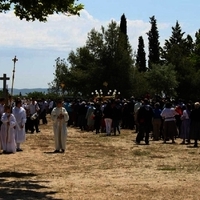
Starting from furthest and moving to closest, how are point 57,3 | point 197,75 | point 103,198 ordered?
1. point 197,75
2. point 57,3
3. point 103,198

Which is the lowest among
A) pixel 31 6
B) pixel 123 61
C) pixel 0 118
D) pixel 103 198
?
pixel 103 198

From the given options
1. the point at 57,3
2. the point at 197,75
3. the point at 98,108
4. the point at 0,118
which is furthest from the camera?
the point at 197,75

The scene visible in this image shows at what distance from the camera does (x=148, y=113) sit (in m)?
25.1

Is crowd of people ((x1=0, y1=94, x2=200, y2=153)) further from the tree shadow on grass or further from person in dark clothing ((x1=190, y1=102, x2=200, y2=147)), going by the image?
the tree shadow on grass

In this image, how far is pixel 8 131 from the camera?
69.8 feet

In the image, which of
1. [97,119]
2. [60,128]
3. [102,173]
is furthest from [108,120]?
[102,173]

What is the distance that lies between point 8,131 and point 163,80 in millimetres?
53518

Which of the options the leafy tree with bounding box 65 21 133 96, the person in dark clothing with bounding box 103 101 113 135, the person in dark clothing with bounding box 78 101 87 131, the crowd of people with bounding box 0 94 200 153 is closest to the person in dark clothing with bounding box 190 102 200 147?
the crowd of people with bounding box 0 94 200 153

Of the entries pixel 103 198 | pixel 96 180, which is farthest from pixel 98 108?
pixel 103 198

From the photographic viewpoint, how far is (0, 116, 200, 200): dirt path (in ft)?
39.9

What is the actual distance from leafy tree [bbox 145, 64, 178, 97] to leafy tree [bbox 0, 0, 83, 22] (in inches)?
2267

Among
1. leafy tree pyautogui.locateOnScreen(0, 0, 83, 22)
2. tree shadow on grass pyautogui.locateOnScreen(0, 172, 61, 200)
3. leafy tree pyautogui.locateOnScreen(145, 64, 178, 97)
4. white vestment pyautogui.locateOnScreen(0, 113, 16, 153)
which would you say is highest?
leafy tree pyautogui.locateOnScreen(145, 64, 178, 97)

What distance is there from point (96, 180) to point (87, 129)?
21612 millimetres

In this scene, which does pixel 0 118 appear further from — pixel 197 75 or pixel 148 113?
pixel 197 75
